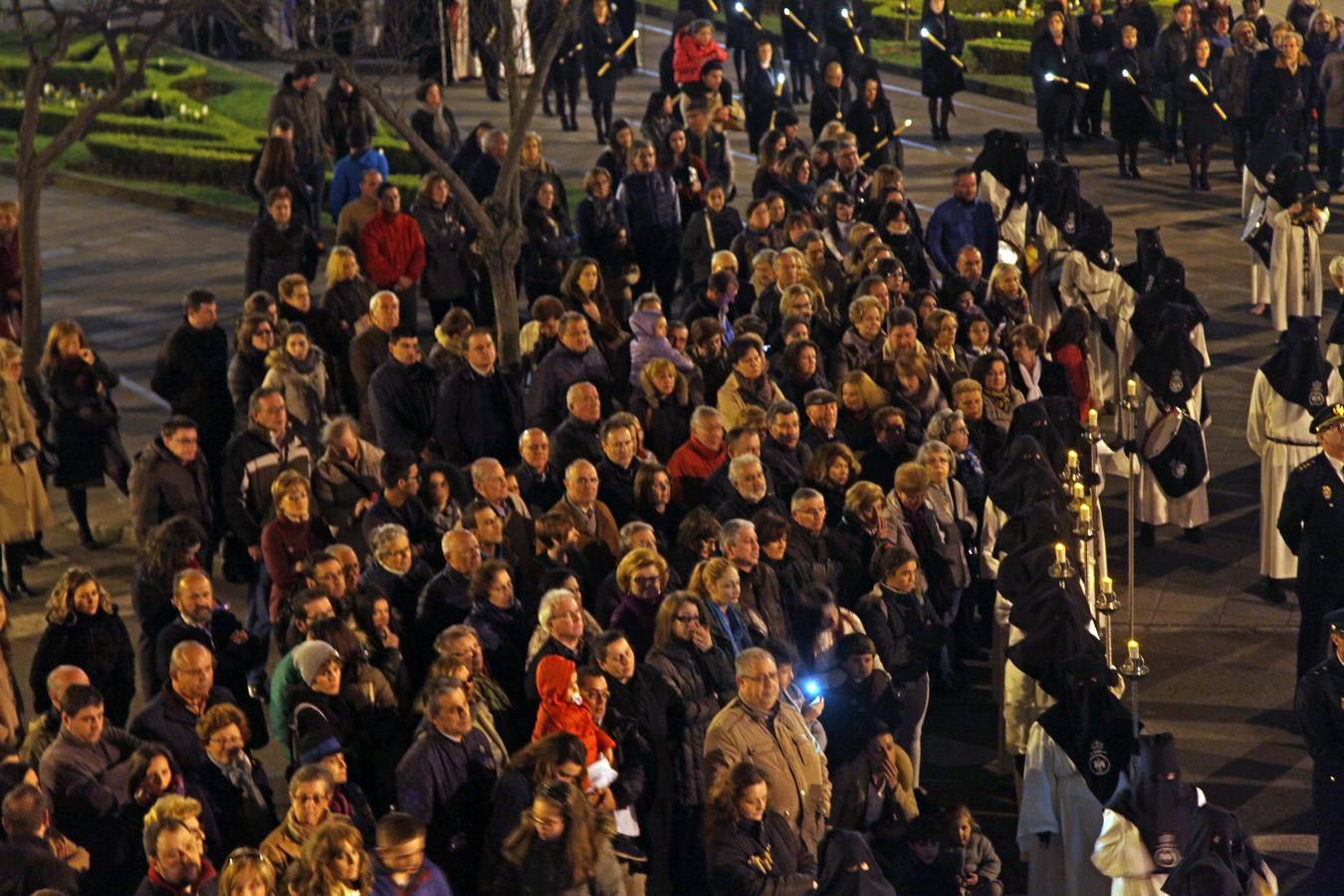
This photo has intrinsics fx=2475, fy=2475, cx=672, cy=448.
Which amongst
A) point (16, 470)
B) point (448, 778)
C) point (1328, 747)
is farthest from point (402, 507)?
point (1328, 747)

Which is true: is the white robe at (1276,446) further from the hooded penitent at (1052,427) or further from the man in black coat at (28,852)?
the man in black coat at (28,852)

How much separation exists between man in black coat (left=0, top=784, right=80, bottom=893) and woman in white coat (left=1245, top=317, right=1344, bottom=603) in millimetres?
8354

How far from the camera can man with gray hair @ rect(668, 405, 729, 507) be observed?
46.5ft

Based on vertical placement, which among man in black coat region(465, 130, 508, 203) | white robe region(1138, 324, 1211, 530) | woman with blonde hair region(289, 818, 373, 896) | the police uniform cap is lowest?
white robe region(1138, 324, 1211, 530)

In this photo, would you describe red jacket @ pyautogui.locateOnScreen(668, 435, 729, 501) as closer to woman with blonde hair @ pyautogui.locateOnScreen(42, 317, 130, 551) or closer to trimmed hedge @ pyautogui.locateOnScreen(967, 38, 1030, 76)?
woman with blonde hair @ pyautogui.locateOnScreen(42, 317, 130, 551)

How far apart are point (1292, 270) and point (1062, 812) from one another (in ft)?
36.6

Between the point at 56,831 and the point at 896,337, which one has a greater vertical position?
the point at 896,337

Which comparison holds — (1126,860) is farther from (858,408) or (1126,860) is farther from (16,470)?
(16,470)

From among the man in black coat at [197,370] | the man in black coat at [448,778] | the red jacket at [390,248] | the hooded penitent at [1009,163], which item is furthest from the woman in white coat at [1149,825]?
the hooded penitent at [1009,163]

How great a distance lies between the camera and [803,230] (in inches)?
720

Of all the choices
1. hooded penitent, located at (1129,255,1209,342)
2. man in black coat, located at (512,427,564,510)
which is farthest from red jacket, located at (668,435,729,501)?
hooded penitent, located at (1129,255,1209,342)

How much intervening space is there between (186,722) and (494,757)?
143 centimetres

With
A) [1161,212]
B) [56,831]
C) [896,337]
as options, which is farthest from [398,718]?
[1161,212]

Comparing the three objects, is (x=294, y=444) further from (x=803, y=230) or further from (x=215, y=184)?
(x=215, y=184)
